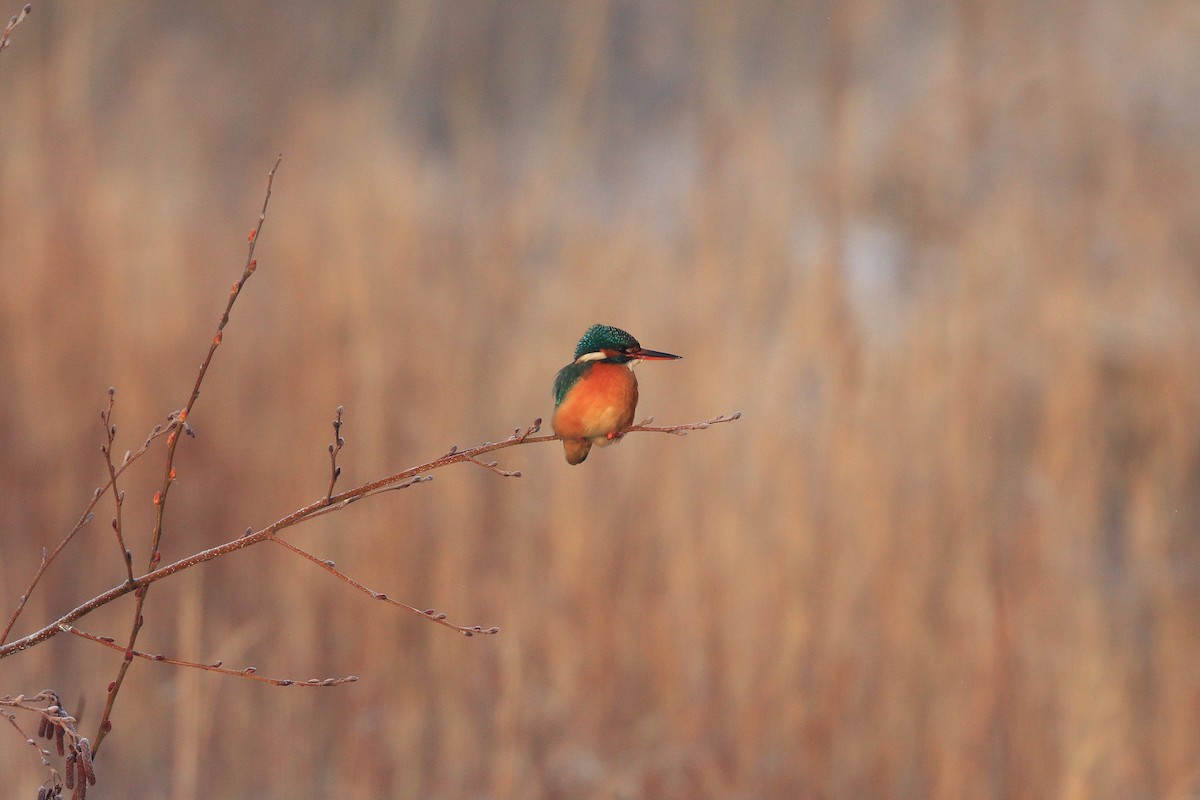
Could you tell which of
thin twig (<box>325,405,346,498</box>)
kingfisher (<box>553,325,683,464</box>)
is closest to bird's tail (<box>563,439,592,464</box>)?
kingfisher (<box>553,325,683,464</box>)

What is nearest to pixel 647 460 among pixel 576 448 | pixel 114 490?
pixel 576 448

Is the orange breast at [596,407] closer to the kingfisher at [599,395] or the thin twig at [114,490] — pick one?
the kingfisher at [599,395]

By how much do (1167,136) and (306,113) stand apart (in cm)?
246

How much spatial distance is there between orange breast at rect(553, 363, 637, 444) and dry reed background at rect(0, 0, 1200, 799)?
3.69 ft

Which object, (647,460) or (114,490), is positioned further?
(647,460)

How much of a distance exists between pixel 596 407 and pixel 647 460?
5.28ft

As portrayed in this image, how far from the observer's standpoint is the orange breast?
576 millimetres

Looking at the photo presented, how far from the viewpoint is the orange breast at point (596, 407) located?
0.58 m

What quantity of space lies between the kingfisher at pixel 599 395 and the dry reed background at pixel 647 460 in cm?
112

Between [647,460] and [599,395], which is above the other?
[647,460]

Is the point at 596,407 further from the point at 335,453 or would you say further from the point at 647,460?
the point at 647,460

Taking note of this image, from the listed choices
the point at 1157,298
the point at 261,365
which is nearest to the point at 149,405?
the point at 261,365

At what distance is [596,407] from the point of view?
578 mm

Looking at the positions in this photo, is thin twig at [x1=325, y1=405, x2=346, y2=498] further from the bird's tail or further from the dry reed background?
the dry reed background
